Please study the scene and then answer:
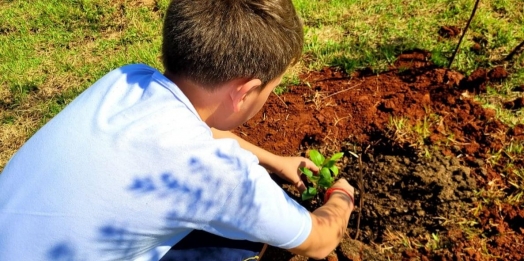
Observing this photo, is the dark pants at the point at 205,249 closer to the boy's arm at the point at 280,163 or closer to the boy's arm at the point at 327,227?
the boy's arm at the point at 327,227

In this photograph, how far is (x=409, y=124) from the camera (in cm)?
269

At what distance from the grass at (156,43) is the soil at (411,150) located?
0.07 meters

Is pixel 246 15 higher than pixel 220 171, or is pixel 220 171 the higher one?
pixel 246 15

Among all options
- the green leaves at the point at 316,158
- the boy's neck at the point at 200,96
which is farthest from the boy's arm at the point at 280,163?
the boy's neck at the point at 200,96

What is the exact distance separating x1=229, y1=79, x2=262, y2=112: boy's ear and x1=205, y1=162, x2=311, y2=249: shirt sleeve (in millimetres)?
266

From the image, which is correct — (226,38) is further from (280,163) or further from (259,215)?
(280,163)

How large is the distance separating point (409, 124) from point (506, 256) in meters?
0.84

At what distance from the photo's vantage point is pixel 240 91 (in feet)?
5.74

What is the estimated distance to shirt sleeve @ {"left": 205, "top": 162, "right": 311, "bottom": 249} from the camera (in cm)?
152

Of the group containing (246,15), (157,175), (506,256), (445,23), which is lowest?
(506,256)

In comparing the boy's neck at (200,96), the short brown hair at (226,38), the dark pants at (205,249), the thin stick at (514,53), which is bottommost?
the dark pants at (205,249)

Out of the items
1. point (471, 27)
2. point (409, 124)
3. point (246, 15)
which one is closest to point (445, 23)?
point (471, 27)

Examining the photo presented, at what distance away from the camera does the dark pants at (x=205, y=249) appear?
77.7 inches

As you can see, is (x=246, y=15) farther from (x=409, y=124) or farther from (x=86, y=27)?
(x=86, y=27)
